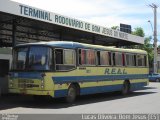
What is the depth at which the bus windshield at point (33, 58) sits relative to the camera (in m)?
15.8

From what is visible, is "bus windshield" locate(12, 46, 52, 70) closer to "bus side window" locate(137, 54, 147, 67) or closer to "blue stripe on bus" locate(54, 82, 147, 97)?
"blue stripe on bus" locate(54, 82, 147, 97)

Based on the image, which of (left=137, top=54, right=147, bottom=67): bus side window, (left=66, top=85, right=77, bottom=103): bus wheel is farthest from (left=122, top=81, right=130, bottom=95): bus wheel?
(left=66, top=85, right=77, bottom=103): bus wheel

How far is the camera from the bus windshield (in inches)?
621

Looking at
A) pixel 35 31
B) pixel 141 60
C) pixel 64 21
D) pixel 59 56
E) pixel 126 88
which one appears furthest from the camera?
pixel 35 31

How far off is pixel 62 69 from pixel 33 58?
1.31 meters

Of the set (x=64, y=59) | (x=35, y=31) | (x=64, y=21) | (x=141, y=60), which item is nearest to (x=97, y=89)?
(x=64, y=59)

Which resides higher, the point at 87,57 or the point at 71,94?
the point at 87,57

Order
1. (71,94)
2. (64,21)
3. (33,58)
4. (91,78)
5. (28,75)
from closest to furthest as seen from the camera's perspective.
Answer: (28,75) < (33,58) < (71,94) < (91,78) < (64,21)

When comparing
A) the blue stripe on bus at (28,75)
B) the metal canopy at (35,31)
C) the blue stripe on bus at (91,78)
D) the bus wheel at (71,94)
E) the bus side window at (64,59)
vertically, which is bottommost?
the bus wheel at (71,94)

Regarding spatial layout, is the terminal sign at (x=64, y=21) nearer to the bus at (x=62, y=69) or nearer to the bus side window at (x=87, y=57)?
the bus at (x=62, y=69)

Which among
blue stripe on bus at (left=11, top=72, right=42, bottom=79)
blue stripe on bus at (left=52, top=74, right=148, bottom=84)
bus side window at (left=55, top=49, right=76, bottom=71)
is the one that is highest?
bus side window at (left=55, top=49, right=76, bottom=71)

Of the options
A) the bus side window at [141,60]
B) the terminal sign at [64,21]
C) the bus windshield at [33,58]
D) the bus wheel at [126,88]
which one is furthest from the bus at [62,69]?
the bus side window at [141,60]

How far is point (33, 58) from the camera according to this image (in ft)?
52.7

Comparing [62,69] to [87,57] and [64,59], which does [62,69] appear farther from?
[87,57]
